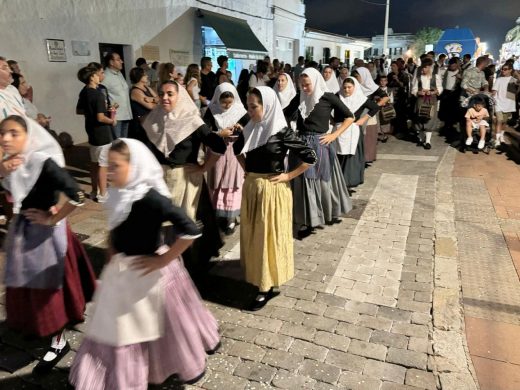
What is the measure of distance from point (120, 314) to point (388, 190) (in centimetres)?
541

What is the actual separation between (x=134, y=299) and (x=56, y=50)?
867 cm

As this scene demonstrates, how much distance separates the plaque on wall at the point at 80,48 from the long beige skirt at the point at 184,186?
24.7 ft

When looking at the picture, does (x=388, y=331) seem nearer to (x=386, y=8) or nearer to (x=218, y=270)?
(x=218, y=270)

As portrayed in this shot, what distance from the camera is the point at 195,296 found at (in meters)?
2.49

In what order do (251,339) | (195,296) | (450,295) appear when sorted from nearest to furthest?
(195,296) → (251,339) → (450,295)

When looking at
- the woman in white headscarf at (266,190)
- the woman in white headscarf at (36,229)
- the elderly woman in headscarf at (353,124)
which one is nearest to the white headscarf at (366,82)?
the elderly woman in headscarf at (353,124)

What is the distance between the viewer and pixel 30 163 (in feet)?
8.16

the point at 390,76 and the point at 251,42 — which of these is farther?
the point at 251,42

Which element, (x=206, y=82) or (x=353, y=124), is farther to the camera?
(x=206, y=82)

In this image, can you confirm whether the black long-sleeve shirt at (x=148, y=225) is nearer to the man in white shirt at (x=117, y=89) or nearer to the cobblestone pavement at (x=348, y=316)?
the cobblestone pavement at (x=348, y=316)

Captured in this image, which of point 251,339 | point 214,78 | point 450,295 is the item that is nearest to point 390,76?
point 214,78

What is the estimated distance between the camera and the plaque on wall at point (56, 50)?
880 centimetres

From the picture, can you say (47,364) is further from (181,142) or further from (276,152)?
(276,152)

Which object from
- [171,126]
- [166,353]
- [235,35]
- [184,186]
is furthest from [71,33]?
[166,353]
